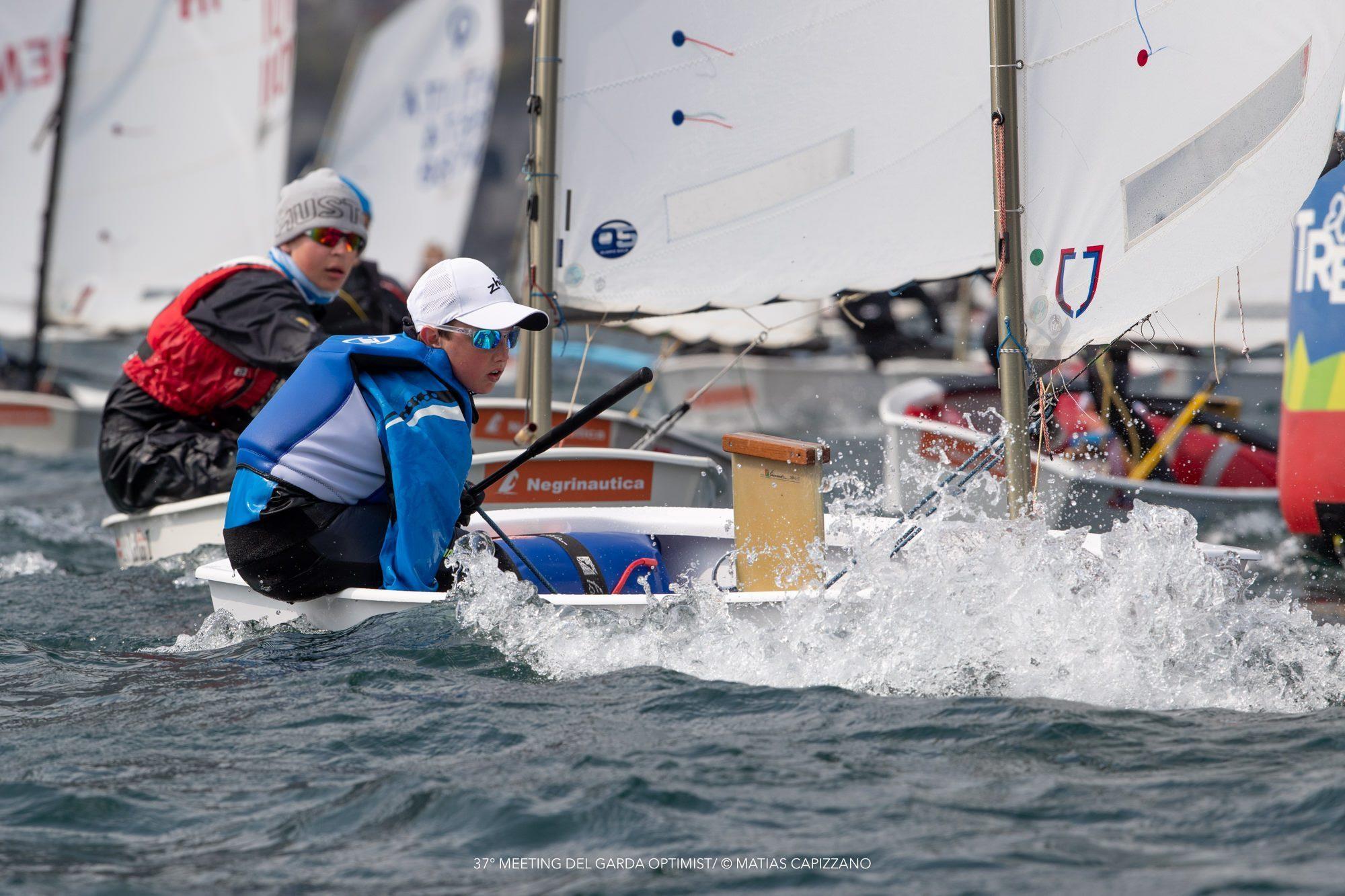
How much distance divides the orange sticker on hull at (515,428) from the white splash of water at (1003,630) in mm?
3154

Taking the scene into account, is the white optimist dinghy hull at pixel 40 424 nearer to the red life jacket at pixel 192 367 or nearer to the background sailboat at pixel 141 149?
the background sailboat at pixel 141 149

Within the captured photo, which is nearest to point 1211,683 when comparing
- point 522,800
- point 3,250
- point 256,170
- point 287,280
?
point 522,800

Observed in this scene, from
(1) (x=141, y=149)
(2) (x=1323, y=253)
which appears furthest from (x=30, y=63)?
(2) (x=1323, y=253)

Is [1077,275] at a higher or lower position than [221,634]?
higher

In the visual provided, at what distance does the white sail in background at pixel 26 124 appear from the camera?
468 inches

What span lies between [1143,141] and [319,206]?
2864 millimetres

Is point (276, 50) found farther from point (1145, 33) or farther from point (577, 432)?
point (1145, 33)

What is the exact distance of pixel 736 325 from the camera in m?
7.59

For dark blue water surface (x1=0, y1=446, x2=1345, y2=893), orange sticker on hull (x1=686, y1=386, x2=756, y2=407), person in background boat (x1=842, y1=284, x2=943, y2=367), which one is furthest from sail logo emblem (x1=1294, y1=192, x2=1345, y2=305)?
orange sticker on hull (x1=686, y1=386, x2=756, y2=407)

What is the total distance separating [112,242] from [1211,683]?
1055 centimetres

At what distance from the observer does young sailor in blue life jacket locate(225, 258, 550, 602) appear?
361cm

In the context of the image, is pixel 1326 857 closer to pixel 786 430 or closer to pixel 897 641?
pixel 897 641

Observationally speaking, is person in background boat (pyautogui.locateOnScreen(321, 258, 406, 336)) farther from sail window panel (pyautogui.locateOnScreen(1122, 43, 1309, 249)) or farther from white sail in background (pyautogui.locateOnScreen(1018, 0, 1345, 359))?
sail window panel (pyautogui.locateOnScreen(1122, 43, 1309, 249))

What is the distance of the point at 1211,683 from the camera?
10.8ft
